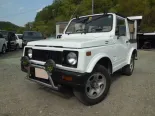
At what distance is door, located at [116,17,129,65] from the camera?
4805 mm

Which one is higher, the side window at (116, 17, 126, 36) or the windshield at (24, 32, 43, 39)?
the windshield at (24, 32, 43, 39)

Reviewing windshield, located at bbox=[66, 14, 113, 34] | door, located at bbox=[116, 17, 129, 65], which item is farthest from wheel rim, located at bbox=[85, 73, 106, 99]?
windshield, located at bbox=[66, 14, 113, 34]

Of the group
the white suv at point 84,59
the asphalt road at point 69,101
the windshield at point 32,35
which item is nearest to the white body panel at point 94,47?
the white suv at point 84,59

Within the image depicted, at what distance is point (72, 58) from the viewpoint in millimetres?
3436

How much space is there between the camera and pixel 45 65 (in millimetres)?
3590

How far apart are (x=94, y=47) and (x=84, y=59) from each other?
0.48 m

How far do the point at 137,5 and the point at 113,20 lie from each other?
27.6 meters

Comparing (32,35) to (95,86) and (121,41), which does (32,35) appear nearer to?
(121,41)

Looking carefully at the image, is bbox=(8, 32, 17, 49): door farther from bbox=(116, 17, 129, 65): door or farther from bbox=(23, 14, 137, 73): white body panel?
bbox=(116, 17, 129, 65): door

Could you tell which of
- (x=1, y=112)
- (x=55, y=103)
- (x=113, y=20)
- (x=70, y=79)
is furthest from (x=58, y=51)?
(x=113, y=20)

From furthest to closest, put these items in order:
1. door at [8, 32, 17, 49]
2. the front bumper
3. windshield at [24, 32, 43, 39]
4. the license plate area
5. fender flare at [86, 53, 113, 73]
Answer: windshield at [24, 32, 43, 39] < door at [8, 32, 17, 49] < the license plate area < fender flare at [86, 53, 113, 73] < the front bumper

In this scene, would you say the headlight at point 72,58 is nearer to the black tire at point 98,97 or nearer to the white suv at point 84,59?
the white suv at point 84,59

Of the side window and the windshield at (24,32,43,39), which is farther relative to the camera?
the windshield at (24,32,43,39)

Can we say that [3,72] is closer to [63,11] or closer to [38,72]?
[38,72]
